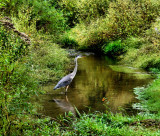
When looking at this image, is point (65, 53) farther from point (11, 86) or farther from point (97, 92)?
point (11, 86)

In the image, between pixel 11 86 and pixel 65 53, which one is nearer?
pixel 11 86

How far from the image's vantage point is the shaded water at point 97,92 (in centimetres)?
866

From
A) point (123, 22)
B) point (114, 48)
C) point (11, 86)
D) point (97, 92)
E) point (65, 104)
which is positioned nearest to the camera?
point (11, 86)

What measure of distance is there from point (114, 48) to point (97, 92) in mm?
12750

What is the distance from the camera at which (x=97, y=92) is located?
10.8 metres

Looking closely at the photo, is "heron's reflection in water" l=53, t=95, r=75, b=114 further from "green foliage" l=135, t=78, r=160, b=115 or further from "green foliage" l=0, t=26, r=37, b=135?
"green foliage" l=0, t=26, r=37, b=135

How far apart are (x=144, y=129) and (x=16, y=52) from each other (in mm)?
3112

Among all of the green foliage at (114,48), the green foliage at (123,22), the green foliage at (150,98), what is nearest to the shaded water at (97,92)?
the green foliage at (150,98)

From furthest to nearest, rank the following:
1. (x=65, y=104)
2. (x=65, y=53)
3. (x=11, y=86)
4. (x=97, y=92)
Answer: (x=65, y=53), (x=97, y=92), (x=65, y=104), (x=11, y=86)

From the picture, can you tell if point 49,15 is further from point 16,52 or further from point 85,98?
point 16,52

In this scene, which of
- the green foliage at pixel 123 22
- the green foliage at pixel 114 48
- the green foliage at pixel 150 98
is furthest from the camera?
the green foliage at pixel 114 48

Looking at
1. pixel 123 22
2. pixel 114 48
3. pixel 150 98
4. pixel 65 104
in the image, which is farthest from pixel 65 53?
pixel 150 98

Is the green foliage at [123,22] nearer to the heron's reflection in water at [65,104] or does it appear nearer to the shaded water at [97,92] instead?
the shaded water at [97,92]

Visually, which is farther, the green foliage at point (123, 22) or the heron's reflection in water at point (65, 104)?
the green foliage at point (123, 22)
